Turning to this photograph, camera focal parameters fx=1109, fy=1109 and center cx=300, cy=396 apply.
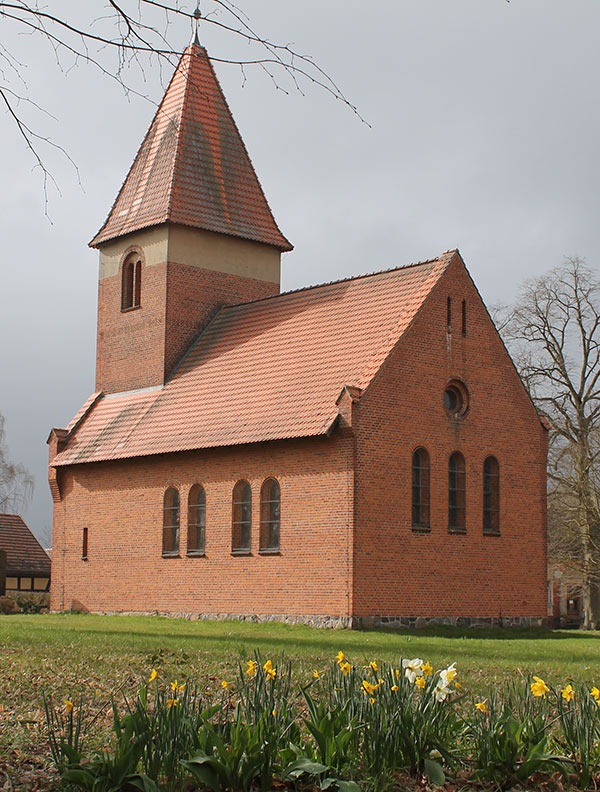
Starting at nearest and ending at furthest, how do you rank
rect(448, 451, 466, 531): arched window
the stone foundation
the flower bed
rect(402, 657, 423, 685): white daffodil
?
the flower bed → rect(402, 657, 423, 685): white daffodil → the stone foundation → rect(448, 451, 466, 531): arched window

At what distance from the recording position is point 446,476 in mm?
27844

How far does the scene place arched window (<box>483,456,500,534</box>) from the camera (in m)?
29.1

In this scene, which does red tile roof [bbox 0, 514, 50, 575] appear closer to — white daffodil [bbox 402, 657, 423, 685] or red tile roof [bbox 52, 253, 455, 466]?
red tile roof [bbox 52, 253, 455, 466]

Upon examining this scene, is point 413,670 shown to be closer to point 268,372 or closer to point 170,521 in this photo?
point 268,372

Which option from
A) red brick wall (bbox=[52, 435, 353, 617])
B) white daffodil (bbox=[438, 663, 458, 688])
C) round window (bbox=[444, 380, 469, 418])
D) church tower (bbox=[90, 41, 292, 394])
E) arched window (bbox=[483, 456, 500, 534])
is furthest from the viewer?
church tower (bbox=[90, 41, 292, 394])

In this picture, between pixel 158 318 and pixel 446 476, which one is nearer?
pixel 446 476

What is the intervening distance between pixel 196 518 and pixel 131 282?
971 cm

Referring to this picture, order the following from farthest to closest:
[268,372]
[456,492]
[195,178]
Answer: [195,178] < [268,372] < [456,492]

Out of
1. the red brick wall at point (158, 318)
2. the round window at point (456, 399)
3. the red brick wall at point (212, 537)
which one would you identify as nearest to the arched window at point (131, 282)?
the red brick wall at point (158, 318)

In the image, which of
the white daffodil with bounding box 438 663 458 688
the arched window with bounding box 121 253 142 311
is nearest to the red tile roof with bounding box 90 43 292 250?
the arched window with bounding box 121 253 142 311

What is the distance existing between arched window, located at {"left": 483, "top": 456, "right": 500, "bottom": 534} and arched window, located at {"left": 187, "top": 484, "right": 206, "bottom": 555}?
7426 millimetres

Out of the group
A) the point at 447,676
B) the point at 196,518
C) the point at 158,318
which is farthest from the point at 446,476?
the point at 447,676

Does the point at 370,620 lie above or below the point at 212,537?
below

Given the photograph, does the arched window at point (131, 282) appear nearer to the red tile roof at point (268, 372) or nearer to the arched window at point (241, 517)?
the red tile roof at point (268, 372)
